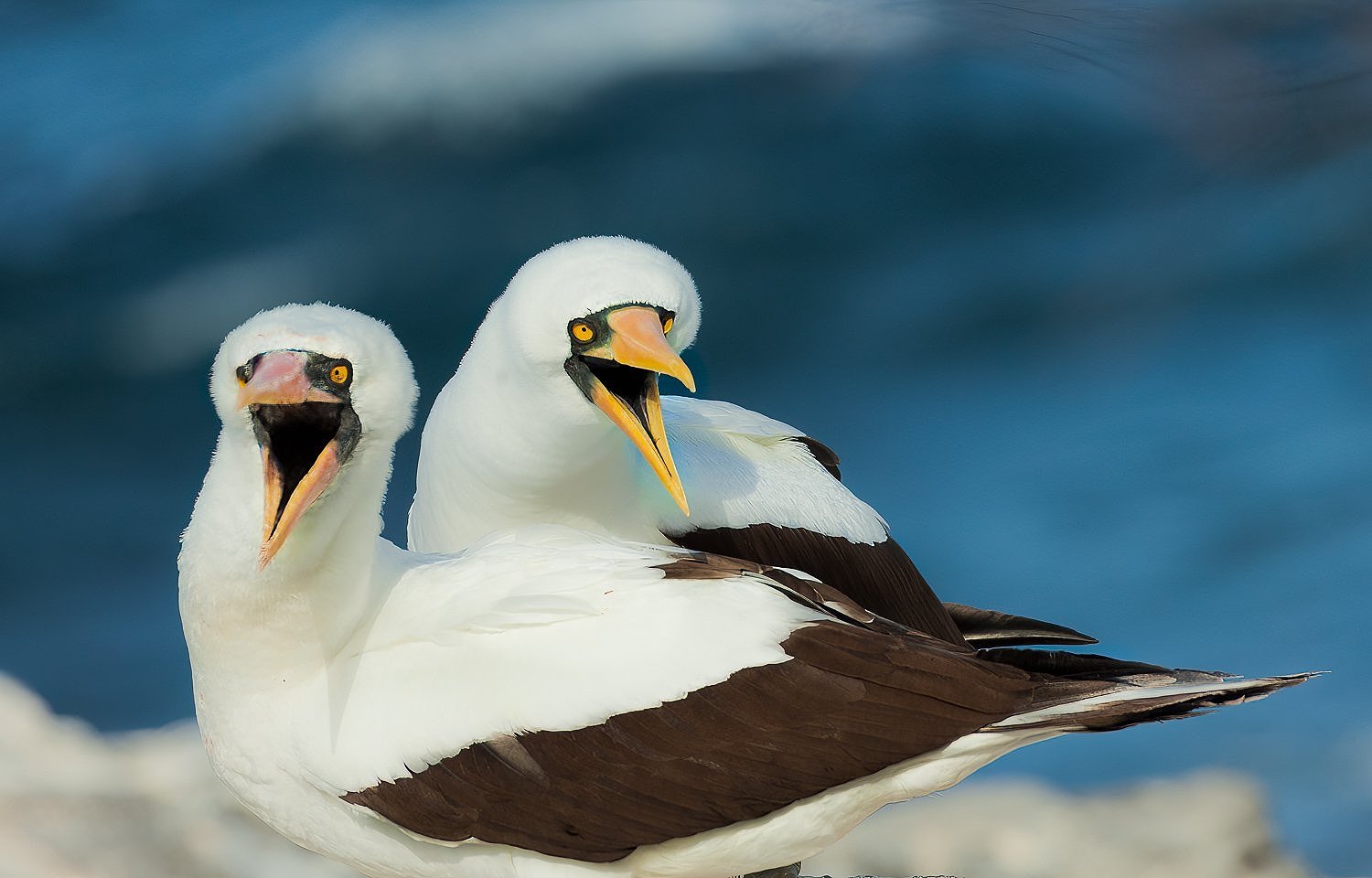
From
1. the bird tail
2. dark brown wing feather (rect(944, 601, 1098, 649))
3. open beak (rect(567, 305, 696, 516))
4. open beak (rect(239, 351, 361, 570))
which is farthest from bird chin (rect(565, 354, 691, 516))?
dark brown wing feather (rect(944, 601, 1098, 649))

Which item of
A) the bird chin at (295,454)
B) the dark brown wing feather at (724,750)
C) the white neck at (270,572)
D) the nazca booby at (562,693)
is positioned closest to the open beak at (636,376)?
the nazca booby at (562,693)

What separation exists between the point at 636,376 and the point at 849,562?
3.94ft

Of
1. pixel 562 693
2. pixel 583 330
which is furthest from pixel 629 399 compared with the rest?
pixel 562 693

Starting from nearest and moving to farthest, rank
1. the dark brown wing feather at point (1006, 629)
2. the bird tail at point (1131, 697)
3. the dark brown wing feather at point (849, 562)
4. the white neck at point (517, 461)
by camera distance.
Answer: the bird tail at point (1131, 697)
the white neck at point (517, 461)
the dark brown wing feather at point (849, 562)
the dark brown wing feather at point (1006, 629)

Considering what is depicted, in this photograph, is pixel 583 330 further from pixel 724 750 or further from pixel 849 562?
pixel 849 562

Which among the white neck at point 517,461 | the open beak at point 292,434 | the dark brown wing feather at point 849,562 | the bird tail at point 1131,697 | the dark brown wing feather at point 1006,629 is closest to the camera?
the open beak at point 292,434

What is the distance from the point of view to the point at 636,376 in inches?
180

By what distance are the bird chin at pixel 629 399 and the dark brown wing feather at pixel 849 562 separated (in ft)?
2.09

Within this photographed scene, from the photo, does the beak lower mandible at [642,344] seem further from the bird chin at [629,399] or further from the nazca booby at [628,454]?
the bird chin at [629,399]

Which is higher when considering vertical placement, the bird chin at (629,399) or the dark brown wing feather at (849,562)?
the bird chin at (629,399)

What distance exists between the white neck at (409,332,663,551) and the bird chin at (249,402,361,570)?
3.29ft

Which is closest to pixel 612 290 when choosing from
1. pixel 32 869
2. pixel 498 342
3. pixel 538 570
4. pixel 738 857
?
pixel 498 342

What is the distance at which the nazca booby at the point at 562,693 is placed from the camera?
3721mm

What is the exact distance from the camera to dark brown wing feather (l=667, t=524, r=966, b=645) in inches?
203
